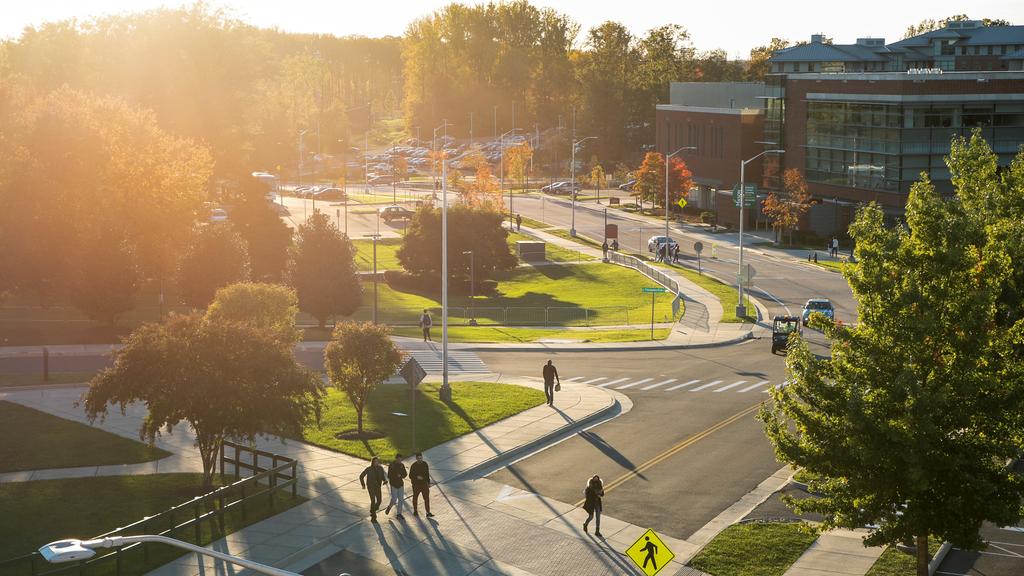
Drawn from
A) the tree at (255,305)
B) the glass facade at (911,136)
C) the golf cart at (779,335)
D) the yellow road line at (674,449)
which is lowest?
the yellow road line at (674,449)

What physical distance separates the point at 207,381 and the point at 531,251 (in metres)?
65.8

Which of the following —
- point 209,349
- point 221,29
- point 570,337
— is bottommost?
point 570,337

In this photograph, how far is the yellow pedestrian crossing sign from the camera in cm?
2117

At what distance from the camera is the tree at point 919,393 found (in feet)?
68.6

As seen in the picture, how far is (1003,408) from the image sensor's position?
21250mm

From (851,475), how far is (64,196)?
42.8m

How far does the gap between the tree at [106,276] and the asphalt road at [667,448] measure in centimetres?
1889

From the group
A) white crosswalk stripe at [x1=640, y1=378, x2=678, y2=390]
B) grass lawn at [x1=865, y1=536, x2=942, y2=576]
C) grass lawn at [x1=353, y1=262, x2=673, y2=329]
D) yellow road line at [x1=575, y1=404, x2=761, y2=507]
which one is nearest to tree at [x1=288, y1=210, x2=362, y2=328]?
grass lawn at [x1=353, y1=262, x2=673, y2=329]

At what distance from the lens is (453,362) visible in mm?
52375

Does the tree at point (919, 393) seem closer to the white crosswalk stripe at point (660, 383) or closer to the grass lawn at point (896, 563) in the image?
the grass lawn at point (896, 563)

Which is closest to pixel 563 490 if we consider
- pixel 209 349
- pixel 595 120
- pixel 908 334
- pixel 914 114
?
pixel 209 349

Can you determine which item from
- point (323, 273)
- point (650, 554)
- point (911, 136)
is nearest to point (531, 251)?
point (911, 136)

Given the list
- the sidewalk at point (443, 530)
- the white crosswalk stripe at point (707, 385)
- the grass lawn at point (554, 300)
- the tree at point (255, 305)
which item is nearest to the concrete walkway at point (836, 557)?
the sidewalk at point (443, 530)

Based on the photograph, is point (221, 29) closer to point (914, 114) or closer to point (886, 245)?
point (914, 114)
